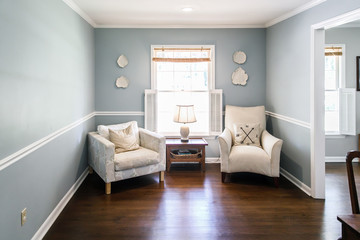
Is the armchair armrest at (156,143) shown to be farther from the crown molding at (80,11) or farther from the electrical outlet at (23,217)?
the electrical outlet at (23,217)

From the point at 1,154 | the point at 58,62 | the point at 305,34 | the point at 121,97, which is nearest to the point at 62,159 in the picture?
the point at 58,62

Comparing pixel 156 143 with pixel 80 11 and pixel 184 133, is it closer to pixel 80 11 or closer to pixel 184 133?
pixel 184 133

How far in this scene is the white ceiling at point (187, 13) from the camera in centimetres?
352

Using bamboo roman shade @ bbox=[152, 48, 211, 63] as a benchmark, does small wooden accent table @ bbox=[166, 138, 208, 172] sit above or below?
below

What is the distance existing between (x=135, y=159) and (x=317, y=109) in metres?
2.32

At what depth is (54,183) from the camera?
2.82 metres

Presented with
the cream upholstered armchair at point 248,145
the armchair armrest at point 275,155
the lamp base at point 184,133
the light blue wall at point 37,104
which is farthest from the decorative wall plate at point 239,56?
the light blue wall at point 37,104

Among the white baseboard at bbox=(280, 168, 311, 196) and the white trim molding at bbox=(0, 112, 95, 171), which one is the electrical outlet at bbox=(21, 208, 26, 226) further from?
the white baseboard at bbox=(280, 168, 311, 196)

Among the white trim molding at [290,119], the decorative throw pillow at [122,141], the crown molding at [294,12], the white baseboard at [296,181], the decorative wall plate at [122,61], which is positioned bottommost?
the white baseboard at [296,181]

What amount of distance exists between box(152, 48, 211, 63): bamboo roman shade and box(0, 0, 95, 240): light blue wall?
1427mm

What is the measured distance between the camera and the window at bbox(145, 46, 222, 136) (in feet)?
15.8

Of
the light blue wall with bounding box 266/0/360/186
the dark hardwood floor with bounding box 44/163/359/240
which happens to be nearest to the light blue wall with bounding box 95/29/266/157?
the light blue wall with bounding box 266/0/360/186

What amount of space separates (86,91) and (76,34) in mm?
874

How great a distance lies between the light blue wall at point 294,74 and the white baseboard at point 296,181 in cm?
5
